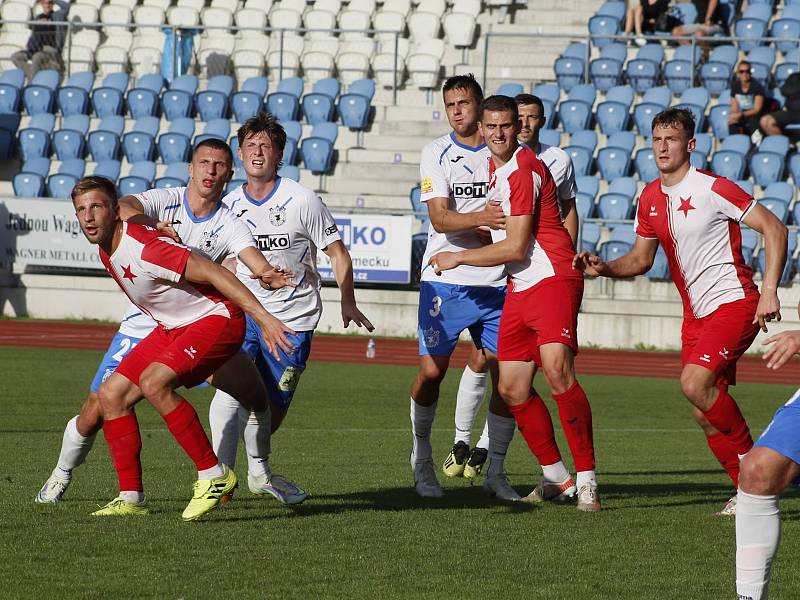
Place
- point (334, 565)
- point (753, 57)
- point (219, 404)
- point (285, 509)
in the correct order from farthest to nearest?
point (753, 57)
point (219, 404)
point (285, 509)
point (334, 565)

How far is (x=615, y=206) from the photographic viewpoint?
22094mm

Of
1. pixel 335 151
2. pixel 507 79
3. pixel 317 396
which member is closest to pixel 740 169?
pixel 507 79

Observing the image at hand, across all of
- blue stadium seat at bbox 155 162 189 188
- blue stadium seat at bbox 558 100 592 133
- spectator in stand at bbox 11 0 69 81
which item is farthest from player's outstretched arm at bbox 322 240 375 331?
spectator in stand at bbox 11 0 69 81

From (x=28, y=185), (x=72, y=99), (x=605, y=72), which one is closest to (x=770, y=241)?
(x=605, y=72)

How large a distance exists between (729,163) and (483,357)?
48.5 feet

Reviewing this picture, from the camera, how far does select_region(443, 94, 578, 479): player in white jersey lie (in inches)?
326

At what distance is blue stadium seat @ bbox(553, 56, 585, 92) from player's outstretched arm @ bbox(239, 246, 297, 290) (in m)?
19.3

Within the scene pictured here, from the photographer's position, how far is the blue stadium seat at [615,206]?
2202 centimetres

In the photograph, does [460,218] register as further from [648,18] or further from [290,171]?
[648,18]

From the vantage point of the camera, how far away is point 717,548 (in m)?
6.33

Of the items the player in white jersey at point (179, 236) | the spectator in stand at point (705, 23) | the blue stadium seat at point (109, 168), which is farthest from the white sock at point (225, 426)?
the spectator in stand at point (705, 23)

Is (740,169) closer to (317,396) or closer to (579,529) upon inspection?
(317,396)

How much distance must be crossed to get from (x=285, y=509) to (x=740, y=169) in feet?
54.8

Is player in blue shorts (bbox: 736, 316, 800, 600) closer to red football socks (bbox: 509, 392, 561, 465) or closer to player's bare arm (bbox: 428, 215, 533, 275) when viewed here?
player's bare arm (bbox: 428, 215, 533, 275)
